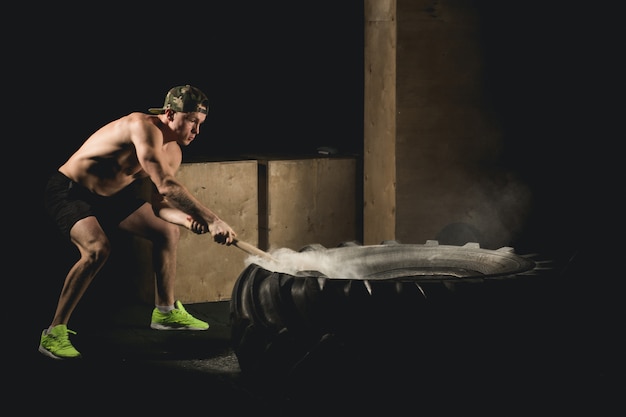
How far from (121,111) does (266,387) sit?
11.7 feet

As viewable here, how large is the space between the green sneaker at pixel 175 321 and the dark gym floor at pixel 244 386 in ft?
0.70

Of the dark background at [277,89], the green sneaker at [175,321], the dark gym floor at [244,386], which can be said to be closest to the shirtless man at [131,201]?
the green sneaker at [175,321]

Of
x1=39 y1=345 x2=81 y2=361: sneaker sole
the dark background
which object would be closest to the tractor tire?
the dark background

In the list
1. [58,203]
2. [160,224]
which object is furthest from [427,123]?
[58,203]

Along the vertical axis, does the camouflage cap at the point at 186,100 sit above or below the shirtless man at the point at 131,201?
above

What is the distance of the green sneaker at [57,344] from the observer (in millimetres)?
5648

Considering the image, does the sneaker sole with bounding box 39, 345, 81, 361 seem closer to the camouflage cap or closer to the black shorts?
the black shorts

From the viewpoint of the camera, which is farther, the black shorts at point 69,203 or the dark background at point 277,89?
the dark background at point 277,89

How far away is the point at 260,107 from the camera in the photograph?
8391mm

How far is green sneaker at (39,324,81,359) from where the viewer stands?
5648 mm

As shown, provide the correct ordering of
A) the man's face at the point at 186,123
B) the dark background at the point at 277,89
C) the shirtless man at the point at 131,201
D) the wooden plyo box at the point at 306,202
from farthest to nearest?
1. the wooden plyo box at the point at 306,202
2. the dark background at the point at 277,89
3. the man's face at the point at 186,123
4. the shirtless man at the point at 131,201

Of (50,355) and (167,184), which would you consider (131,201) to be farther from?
(50,355)

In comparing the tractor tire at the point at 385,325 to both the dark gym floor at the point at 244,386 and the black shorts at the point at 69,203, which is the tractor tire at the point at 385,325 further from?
the black shorts at the point at 69,203

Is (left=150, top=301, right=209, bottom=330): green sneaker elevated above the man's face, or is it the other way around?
the man's face
